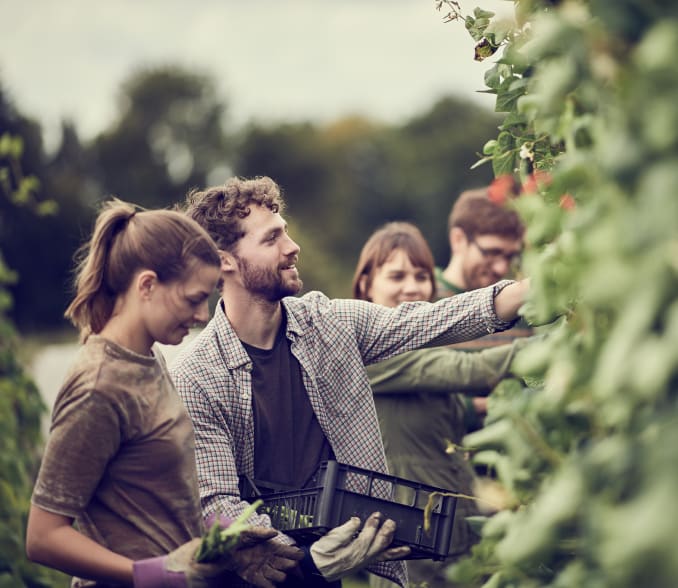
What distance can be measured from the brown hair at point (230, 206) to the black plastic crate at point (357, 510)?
1070mm

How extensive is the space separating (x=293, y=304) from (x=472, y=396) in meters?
1.54

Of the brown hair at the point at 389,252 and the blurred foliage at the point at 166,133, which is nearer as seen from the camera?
the brown hair at the point at 389,252

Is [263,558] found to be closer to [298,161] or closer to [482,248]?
[482,248]

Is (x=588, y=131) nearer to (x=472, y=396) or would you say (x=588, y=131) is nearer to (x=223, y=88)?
(x=472, y=396)

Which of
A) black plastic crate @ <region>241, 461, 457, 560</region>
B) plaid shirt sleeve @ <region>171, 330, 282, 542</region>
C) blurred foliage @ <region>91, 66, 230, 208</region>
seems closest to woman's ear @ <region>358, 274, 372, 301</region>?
plaid shirt sleeve @ <region>171, 330, 282, 542</region>

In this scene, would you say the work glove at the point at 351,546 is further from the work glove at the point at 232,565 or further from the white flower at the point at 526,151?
the white flower at the point at 526,151

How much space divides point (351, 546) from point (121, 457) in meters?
0.83

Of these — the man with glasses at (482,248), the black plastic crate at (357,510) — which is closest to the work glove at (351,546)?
the black plastic crate at (357,510)

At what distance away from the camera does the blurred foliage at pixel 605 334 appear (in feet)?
4.28

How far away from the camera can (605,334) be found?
170 centimetres

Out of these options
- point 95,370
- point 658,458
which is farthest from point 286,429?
point 658,458

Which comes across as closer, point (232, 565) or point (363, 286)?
point (232, 565)

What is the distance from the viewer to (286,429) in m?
3.65

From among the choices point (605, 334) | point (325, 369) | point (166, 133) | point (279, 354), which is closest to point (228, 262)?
point (279, 354)
